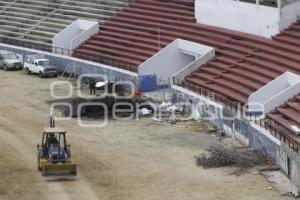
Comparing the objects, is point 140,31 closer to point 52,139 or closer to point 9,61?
point 9,61

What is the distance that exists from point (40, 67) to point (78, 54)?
3.11 m

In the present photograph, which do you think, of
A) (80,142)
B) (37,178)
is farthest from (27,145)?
(37,178)

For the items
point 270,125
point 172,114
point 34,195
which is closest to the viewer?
point 34,195

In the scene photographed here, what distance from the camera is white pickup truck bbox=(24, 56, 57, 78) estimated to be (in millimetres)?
63188

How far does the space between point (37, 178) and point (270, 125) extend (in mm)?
11228

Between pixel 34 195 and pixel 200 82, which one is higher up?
pixel 200 82

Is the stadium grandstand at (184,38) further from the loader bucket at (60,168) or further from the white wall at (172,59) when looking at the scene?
the loader bucket at (60,168)

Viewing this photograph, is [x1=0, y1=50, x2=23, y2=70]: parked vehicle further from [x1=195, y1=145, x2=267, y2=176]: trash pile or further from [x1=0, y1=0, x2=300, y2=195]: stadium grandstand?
[x1=195, y1=145, x2=267, y2=176]: trash pile

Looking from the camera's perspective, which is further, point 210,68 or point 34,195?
point 210,68

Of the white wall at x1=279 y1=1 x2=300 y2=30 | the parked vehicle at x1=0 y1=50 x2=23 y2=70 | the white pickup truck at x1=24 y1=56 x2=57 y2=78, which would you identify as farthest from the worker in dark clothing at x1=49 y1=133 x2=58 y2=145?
the parked vehicle at x1=0 y1=50 x2=23 y2=70

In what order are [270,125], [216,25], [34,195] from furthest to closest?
[216,25], [270,125], [34,195]

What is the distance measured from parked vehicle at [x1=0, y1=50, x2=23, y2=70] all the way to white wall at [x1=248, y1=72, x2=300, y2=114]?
900 inches

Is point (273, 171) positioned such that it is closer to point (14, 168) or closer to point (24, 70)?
point (14, 168)

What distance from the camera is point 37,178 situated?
135 ft
